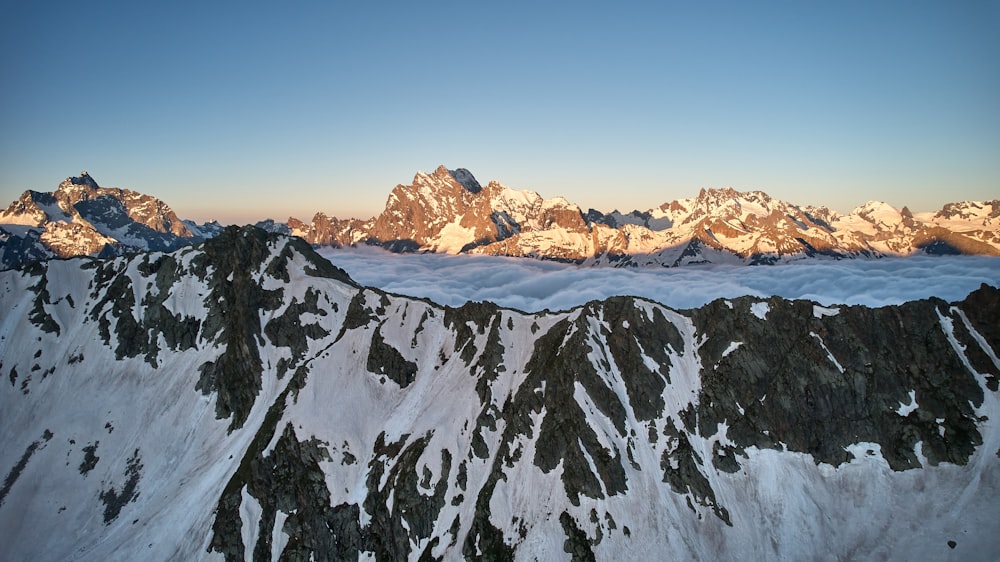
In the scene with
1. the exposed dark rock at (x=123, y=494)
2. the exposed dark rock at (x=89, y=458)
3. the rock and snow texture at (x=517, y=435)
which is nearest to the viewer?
the rock and snow texture at (x=517, y=435)

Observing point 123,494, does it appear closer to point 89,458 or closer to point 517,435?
point 89,458

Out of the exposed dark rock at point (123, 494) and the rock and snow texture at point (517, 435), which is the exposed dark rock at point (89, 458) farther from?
the exposed dark rock at point (123, 494)

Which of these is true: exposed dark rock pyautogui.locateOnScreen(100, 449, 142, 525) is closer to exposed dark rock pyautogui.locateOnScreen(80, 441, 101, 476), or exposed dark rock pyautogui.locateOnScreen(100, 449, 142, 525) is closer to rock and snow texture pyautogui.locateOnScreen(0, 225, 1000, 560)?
rock and snow texture pyautogui.locateOnScreen(0, 225, 1000, 560)

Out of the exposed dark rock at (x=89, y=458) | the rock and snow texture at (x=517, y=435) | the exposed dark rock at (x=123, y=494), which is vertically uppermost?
the rock and snow texture at (x=517, y=435)

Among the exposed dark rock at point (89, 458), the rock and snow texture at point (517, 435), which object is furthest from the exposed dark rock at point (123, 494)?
the exposed dark rock at point (89, 458)

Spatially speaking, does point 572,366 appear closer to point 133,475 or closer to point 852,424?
point 852,424

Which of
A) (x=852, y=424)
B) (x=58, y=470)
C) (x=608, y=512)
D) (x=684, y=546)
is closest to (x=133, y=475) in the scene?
(x=58, y=470)

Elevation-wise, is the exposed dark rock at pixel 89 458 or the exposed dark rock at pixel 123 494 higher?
the exposed dark rock at pixel 89 458

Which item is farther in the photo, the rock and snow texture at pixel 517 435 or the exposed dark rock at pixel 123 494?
the exposed dark rock at pixel 123 494

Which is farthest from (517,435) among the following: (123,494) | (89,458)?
(89,458)

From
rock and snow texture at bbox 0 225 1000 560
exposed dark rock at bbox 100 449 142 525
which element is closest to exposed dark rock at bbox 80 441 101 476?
rock and snow texture at bbox 0 225 1000 560
